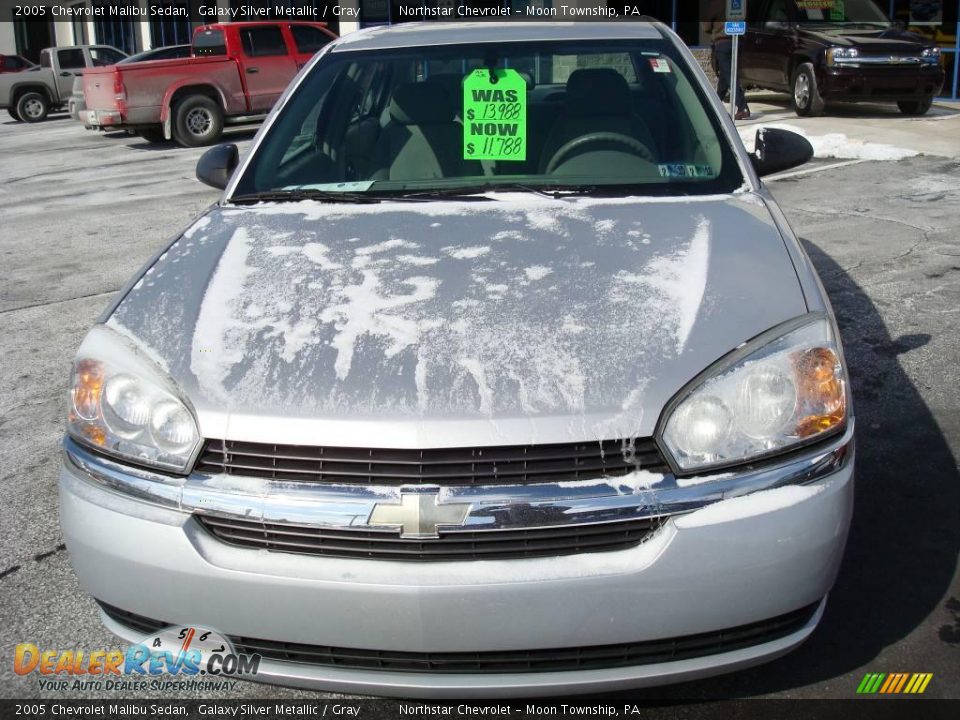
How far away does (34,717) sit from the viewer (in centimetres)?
256

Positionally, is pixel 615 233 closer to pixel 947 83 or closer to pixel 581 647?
pixel 581 647

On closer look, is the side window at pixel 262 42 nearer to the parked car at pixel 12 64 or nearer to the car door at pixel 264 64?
the car door at pixel 264 64

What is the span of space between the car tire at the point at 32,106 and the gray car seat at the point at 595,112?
894 inches

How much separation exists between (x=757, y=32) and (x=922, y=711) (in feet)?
50.3

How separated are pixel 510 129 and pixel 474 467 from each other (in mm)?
1805

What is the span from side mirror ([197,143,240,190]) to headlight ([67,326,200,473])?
4.88 ft

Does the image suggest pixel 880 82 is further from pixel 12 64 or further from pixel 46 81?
pixel 12 64

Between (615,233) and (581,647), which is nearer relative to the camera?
(581,647)

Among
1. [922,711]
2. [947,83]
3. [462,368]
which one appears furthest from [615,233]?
[947,83]

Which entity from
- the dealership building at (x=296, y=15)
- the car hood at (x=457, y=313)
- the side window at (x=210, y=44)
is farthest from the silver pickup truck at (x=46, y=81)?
the car hood at (x=457, y=313)

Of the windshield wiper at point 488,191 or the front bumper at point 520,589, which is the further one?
the windshield wiper at point 488,191

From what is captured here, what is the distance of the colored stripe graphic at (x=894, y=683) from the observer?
254cm

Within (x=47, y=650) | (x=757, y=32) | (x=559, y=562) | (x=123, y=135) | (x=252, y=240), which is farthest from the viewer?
(x=123, y=135)

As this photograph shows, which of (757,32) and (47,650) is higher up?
(757,32)
